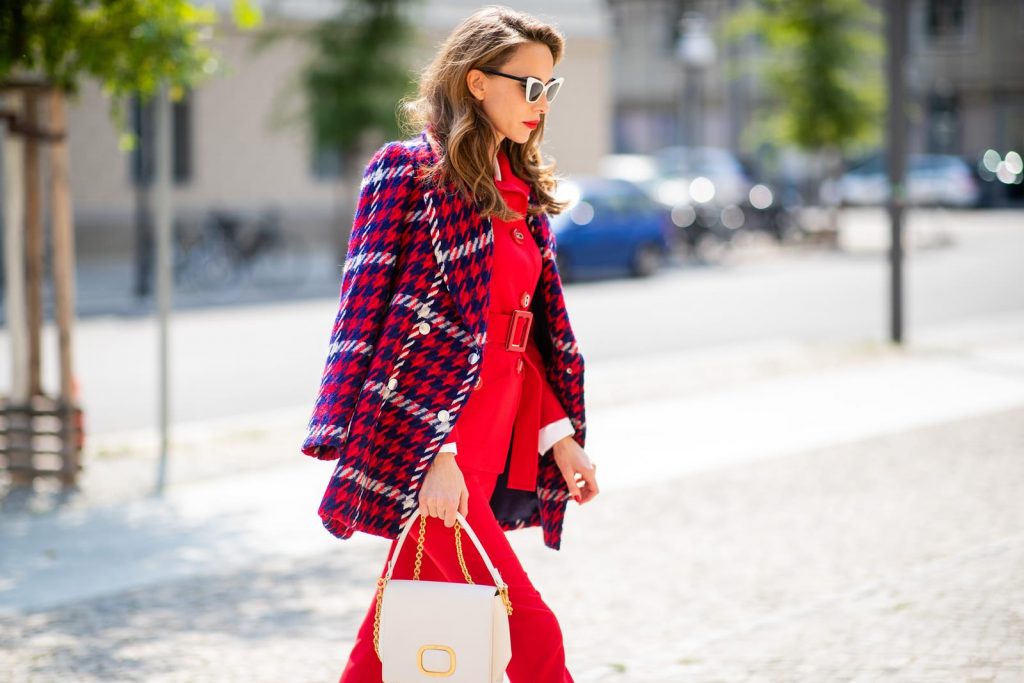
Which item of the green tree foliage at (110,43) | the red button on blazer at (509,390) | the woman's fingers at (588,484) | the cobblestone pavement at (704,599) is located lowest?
the cobblestone pavement at (704,599)

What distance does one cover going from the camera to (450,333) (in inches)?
118

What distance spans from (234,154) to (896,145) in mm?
16008

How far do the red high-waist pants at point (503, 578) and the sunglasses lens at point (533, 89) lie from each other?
2.64 ft

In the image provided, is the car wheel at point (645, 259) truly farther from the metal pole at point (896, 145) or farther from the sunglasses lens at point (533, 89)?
the sunglasses lens at point (533, 89)

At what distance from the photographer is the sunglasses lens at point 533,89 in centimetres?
308

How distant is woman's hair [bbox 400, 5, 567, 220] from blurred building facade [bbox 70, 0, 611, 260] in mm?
19151

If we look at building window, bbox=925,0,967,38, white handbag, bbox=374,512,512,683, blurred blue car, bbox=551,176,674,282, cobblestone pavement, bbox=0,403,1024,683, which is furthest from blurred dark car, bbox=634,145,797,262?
white handbag, bbox=374,512,512,683

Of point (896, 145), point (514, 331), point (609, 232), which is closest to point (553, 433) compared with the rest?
point (514, 331)

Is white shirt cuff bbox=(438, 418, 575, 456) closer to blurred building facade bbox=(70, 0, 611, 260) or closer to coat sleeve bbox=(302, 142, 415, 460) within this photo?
coat sleeve bbox=(302, 142, 415, 460)

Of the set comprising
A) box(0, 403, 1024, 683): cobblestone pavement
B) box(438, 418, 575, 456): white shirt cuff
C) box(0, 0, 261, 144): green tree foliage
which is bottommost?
box(0, 403, 1024, 683): cobblestone pavement

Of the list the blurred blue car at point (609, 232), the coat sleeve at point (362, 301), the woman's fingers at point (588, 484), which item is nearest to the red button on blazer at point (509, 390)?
the woman's fingers at point (588, 484)

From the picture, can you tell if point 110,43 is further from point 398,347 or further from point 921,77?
point 921,77

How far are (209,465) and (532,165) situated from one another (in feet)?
16.4

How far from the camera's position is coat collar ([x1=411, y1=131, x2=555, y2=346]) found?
2.97m
